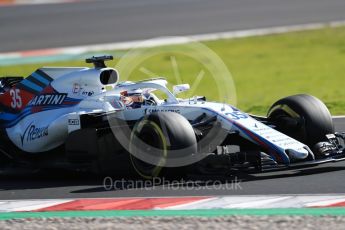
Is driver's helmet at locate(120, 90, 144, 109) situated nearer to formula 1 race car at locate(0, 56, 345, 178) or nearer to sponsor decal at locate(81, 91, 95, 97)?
formula 1 race car at locate(0, 56, 345, 178)

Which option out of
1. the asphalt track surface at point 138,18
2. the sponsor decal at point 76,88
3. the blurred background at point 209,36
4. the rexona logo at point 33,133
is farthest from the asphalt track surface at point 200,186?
the asphalt track surface at point 138,18

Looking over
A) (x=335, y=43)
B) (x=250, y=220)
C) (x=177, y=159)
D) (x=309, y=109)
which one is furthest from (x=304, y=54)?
(x=250, y=220)

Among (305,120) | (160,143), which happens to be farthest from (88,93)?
(305,120)

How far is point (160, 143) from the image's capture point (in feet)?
30.7

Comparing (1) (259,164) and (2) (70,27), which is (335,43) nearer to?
(2) (70,27)

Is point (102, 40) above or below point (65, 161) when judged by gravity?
above

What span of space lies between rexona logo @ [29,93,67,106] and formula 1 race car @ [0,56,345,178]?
13mm

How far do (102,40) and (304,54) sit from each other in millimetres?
6179

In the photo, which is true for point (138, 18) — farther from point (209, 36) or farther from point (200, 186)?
point (200, 186)

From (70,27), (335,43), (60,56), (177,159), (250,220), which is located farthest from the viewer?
(70,27)

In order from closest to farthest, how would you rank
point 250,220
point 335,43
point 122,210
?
point 250,220 → point 122,210 → point 335,43

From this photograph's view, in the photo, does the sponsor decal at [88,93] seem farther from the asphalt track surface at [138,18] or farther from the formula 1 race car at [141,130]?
the asphalt track surface at [138,18]

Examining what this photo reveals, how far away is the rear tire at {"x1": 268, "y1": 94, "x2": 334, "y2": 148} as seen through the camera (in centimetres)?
1030

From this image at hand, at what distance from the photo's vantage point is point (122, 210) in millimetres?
8266
